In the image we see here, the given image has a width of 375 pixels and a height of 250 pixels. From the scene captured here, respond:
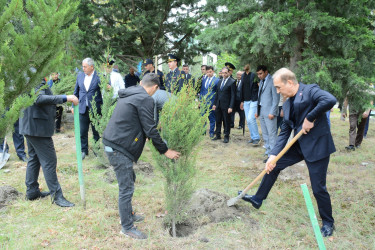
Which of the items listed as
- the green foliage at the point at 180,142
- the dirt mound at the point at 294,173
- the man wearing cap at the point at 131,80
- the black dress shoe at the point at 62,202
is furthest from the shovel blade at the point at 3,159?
the dirt mound at the point at 294,173

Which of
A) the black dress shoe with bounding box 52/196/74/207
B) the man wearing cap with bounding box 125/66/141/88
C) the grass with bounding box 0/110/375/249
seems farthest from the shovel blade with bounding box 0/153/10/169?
the man wearing cap with bounding box 125/66/141/88

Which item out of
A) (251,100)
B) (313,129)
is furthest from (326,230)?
(251,100)

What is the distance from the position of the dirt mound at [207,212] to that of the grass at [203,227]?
11cm

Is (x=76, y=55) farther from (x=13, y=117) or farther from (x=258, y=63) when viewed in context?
(x=13, y=117)

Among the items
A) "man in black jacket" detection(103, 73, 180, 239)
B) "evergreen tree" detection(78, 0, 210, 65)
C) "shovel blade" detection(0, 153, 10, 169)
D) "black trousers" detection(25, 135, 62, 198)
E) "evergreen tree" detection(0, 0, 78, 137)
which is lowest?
"shovel blade" detection(0, 153, 10, 169)

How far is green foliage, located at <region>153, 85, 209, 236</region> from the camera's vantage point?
331cm

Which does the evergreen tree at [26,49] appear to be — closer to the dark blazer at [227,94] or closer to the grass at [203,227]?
the grass at [203,227]

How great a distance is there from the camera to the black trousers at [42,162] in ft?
13.1

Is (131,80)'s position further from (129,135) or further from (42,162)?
(129,135)

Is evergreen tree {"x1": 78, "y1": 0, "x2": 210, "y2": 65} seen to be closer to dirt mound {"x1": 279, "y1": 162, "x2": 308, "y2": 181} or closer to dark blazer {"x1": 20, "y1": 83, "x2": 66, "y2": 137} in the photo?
dirt mound {"x1": 279, "y1": 162, "x2": 308, "y2": 181}

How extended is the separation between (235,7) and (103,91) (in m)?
3.10

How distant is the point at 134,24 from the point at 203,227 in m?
7.98

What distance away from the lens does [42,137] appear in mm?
3977

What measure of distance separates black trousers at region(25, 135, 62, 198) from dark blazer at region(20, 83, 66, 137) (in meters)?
0.12
